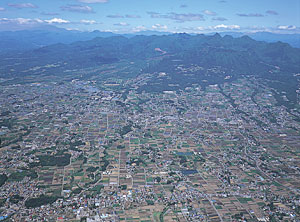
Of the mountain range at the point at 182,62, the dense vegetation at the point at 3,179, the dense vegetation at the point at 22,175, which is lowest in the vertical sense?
the dense vegetation at the point at 22,175

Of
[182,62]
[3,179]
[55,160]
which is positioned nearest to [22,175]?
[3,179]

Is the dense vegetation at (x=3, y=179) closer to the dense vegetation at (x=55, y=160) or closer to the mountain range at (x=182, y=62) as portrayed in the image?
the dense vegetation at (x=55, y=160)

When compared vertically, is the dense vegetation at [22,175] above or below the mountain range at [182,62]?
below

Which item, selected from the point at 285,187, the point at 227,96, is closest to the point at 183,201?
the point at 285,187

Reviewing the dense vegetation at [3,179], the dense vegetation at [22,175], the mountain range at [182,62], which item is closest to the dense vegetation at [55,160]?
the dense vegetation at [22,175]

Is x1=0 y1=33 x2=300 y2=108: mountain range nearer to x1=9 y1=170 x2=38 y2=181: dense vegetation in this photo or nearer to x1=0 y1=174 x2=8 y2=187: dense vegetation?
x1=9 y1=170 x2=38 y2=181: dense vegetation

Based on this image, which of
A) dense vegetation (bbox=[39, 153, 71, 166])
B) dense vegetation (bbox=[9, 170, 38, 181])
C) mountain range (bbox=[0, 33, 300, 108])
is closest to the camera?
dense vegetation (bbox=[9, 170, 38, 181])

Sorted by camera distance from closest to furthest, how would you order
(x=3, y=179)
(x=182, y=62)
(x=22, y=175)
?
(x=3, y=179) → (x=22, y=175) → (x=182, y=62)

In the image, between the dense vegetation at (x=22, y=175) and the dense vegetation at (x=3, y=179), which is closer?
the dense vegetation at (x=3, y=179)

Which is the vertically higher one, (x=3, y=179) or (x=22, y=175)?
(x=3, y=179)

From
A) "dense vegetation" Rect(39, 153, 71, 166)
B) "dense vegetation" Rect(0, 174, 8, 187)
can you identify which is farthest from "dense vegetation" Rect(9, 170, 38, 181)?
"dense vegetation" Rect(39, 153, 71, 166)

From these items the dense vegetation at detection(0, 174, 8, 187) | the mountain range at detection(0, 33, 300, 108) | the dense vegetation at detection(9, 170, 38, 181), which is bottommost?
the dense vegetation at detection(9, 170, 38, 181)

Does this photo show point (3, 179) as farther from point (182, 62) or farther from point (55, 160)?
point (182, 62)
